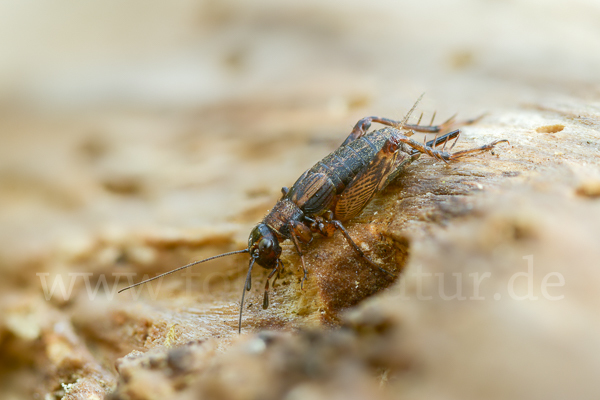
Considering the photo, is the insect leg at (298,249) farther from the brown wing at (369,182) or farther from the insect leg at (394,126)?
the insect leg at (394,126)

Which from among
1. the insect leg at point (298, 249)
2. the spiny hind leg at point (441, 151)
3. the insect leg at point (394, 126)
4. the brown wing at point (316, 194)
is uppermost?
the insect leg at point (394, 126)

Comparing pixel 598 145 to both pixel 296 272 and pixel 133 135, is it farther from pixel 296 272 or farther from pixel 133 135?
pixel 133 135

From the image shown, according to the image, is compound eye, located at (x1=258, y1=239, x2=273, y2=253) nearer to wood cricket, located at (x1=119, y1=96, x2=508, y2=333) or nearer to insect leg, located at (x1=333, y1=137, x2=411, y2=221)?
wood cricket, located at (x1=119, y1=96, x2=508, y2=333)

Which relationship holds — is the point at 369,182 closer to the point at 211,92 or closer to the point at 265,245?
the point at 265,245

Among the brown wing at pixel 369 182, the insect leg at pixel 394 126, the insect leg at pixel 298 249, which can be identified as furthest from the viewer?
the insect leg at pixel 394 126

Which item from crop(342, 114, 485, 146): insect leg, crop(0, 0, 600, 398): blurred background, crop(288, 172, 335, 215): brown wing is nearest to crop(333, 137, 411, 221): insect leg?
crop(288, 172, 335, 215): brown wing

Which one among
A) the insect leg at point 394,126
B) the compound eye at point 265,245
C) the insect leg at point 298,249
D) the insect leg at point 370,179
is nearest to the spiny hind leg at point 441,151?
the insect leg at point 370,179

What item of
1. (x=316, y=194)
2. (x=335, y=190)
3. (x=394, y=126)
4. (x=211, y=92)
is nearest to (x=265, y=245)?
(x=316, y=194)

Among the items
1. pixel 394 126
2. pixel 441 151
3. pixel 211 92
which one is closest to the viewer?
pixel 441 151
